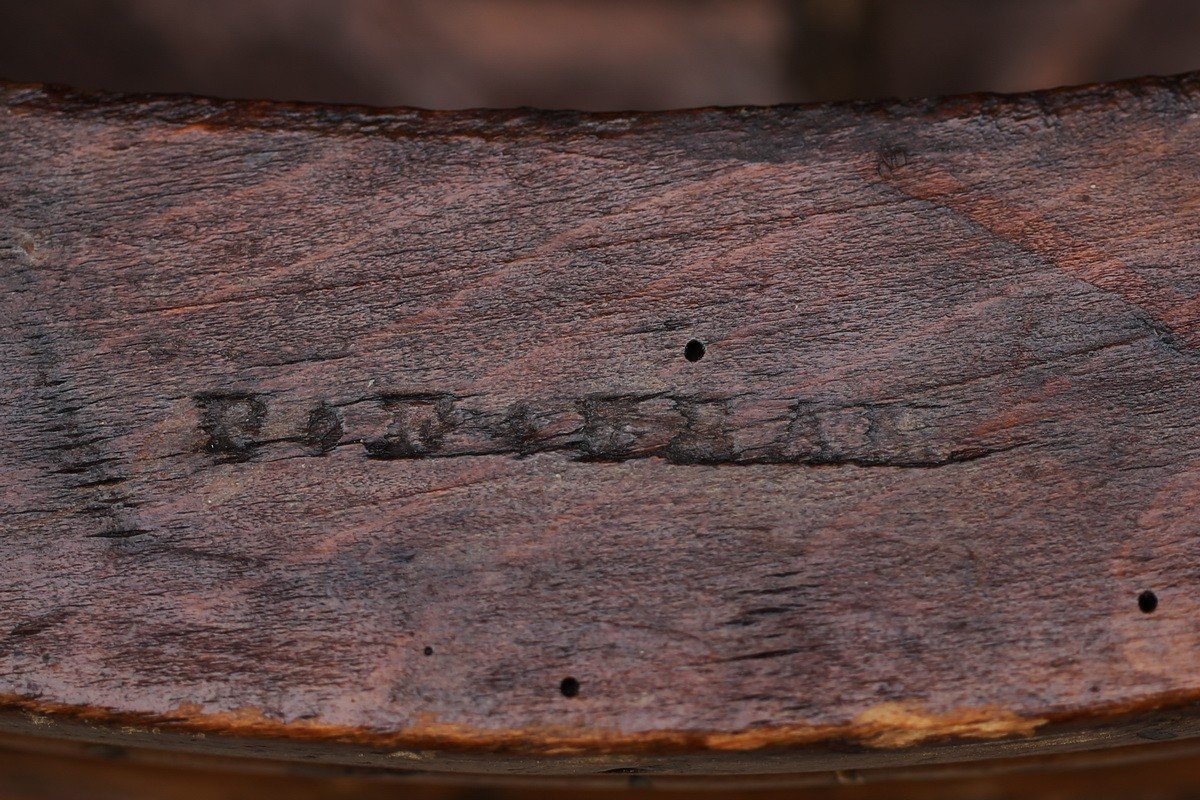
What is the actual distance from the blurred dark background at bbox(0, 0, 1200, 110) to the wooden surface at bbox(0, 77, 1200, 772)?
39cm

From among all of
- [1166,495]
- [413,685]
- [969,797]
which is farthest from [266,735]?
[969,797]

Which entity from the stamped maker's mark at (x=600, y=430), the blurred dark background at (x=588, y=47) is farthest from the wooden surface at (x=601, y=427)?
the blurred dark background at (x=588, y=47)

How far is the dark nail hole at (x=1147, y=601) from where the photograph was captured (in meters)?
0.48

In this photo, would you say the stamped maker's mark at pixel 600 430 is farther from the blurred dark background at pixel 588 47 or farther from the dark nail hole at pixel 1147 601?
the blurred dark background at pixel 588 47

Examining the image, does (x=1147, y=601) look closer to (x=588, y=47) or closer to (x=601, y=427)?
(x=601, y=427)

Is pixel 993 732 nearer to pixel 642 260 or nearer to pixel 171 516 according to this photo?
pixel 642 260

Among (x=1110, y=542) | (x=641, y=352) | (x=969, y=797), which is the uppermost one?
(x=641, y=352)

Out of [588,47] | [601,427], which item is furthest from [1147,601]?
[588,47]

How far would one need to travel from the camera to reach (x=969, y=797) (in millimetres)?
827

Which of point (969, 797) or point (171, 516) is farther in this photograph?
point (969, 797)

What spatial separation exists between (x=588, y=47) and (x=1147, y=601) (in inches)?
27.3

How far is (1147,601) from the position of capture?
478 mm

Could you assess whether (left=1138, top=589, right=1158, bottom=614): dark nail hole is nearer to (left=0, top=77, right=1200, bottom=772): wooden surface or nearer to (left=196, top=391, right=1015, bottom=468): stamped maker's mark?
(left=0, top=77, right=1200, bottom=772): wooden surface

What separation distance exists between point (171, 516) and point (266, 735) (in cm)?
13
